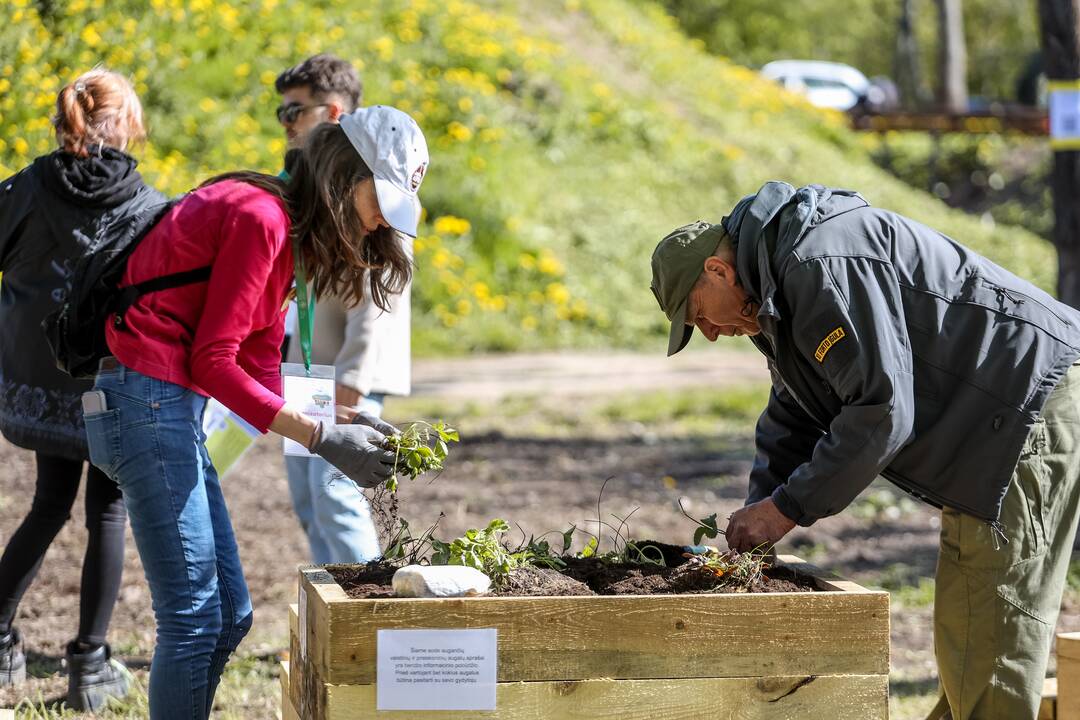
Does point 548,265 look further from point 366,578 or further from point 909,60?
point 909,60

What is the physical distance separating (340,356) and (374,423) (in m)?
0.97

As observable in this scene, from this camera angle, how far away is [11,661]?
4074mm

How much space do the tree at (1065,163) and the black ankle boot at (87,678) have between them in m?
4.91

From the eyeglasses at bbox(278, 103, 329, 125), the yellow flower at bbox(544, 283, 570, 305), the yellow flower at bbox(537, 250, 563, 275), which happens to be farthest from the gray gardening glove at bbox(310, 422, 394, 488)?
the yellow flower at bbox(537, 250, 563, 275)

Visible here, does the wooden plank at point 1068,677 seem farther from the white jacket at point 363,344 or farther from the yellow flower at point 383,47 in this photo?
the yellow flower at point 383,47

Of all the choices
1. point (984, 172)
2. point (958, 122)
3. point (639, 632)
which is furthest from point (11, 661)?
point (958, 122)

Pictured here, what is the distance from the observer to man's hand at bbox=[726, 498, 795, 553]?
9.65 feet

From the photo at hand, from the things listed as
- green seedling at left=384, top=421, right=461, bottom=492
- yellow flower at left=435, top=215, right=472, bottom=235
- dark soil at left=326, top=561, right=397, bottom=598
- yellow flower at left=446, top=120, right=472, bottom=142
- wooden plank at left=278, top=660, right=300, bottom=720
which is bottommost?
wooden plank at left=278, top=660, right=300, bottom=720

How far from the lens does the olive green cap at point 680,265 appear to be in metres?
2.91

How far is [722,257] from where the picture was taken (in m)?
2.93

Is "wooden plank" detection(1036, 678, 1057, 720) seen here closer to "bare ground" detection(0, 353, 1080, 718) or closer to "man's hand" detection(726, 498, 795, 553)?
"bare ground" detection(0, 353, 1080, 718)

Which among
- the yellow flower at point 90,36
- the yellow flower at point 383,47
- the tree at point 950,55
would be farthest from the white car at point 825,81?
the yellow flower at point 90,36

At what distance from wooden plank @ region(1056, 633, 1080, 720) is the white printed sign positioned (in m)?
1.93

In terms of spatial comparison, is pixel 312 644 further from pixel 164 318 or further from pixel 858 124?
pixel 858 124
